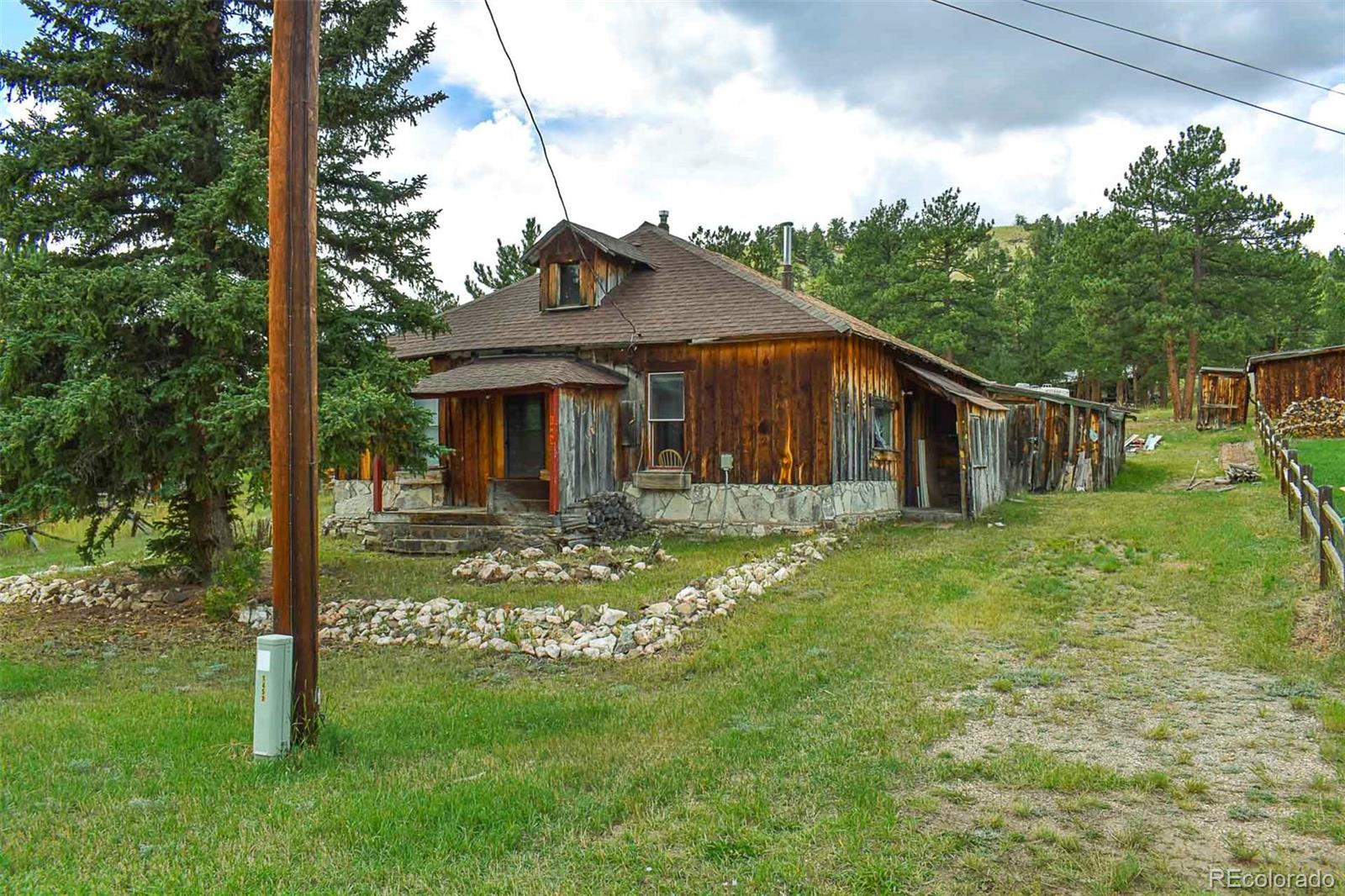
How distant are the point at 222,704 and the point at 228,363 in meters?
4.56

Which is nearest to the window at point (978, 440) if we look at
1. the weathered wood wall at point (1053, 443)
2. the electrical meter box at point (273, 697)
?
the weathered wood wall at point (1053, 443)

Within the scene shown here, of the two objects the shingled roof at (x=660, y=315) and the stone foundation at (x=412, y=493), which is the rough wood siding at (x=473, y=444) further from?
the shingled roof at (x=660, y=315)

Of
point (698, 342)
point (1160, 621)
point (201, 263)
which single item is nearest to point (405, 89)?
point (201, 263)

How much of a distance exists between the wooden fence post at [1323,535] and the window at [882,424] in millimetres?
8811

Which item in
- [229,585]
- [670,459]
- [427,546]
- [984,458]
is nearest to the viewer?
[229,585]

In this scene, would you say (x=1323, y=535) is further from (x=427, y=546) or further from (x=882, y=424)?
(x=427, y=546)

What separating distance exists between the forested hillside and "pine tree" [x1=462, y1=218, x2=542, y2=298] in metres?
6.10

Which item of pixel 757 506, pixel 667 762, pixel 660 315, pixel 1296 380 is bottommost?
pixel 667 762

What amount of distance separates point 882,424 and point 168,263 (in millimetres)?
12892

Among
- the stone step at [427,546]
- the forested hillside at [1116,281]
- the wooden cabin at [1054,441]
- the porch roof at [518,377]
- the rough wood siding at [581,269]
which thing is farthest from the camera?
the forested hillside at [1116,281]

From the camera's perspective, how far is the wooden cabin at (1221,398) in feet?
101

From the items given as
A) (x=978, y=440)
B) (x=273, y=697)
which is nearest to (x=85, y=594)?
(x=273, y=697)

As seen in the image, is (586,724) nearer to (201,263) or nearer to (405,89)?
(201,263)

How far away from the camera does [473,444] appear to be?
1633cm
